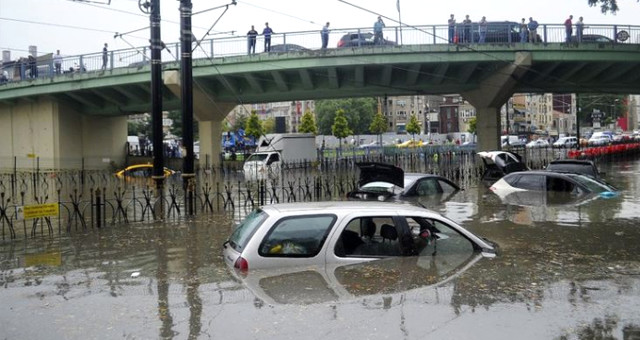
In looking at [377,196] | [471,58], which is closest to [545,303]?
[377,196]

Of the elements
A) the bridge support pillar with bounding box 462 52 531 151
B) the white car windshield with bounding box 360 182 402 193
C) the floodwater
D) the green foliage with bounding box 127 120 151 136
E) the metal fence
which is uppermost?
the green foliage with bounding box 127 120 151 136

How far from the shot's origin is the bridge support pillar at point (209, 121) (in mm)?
37844

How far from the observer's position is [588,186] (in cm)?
1691

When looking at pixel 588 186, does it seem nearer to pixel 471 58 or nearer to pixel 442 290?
pixel 442 290

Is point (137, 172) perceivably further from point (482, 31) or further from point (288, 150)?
point (482, 31)

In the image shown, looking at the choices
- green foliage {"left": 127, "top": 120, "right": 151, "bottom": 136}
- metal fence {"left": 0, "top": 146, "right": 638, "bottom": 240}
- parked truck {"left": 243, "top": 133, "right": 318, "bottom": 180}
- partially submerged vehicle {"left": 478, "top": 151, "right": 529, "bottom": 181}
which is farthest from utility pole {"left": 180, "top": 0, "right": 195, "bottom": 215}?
green foliage {"left": 127, "top": 120, "right": 151, "bottom": 136}

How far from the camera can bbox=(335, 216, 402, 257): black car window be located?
7.01 meters

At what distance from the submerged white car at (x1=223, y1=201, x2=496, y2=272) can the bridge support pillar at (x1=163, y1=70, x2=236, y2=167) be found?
1166 inches

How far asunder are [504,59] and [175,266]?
25.6m

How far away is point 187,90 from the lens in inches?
649

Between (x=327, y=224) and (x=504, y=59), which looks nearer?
(x=327, y=224)

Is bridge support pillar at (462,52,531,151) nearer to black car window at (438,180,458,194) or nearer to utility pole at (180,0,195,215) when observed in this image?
black car window at (438,180,458,194)

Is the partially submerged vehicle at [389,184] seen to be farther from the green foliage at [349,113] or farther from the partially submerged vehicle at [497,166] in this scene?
the green foliage at [349,113]

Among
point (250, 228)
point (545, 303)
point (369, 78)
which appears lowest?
point (545, 303)
